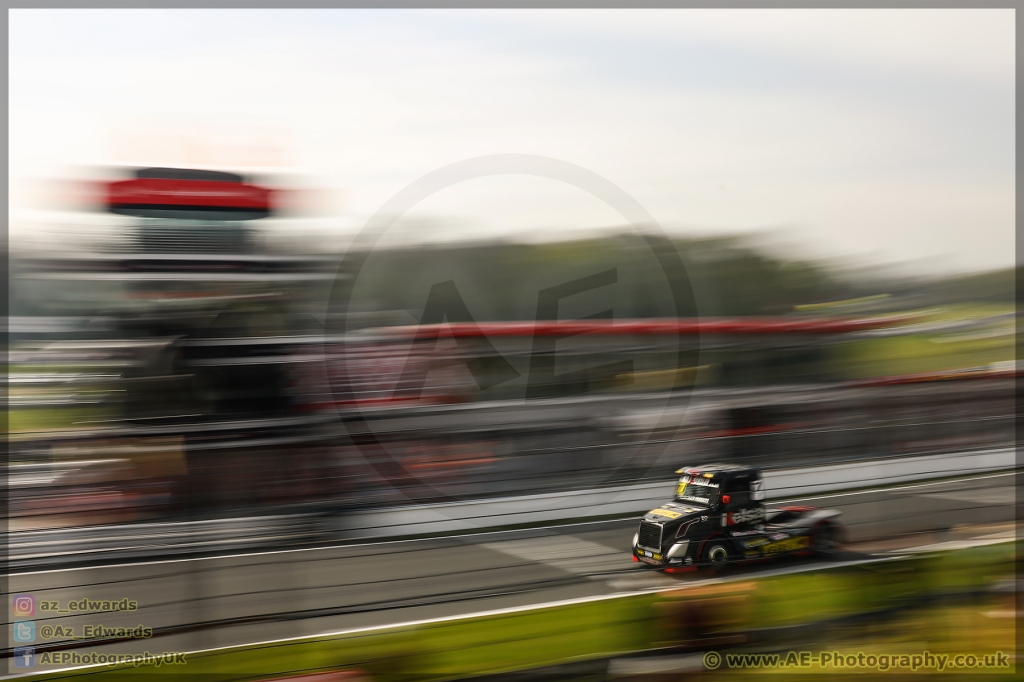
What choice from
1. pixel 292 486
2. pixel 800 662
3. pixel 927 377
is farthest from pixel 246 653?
pixel 927 377

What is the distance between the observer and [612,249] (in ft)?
10.4

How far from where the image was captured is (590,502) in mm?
3459

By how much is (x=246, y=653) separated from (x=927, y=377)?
4.09 meters

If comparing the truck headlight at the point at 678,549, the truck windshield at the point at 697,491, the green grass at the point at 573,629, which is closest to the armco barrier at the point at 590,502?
the truck windshield at the point at 697,491

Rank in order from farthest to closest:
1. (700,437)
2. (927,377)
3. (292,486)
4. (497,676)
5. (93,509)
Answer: (927,377)
(700,437)
(292,486)
(93,509)
(497,676)

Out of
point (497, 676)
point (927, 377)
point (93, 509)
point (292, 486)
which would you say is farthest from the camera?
point (927, 377)

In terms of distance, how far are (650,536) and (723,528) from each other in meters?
0.35

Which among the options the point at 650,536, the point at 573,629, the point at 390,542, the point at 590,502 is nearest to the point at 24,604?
the point at 390,542

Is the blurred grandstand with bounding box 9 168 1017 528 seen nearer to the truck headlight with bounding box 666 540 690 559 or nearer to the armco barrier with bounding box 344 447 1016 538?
the armco barrier with bounding box 344 447 1016 538

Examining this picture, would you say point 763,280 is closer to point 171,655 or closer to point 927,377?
point 927,377

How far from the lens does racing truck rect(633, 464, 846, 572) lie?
284 cm

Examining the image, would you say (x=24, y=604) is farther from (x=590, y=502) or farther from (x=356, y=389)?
(x=590, y=502)

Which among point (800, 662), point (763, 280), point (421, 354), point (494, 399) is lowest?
point (800, 662)

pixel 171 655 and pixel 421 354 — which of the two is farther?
pixel 421 354
